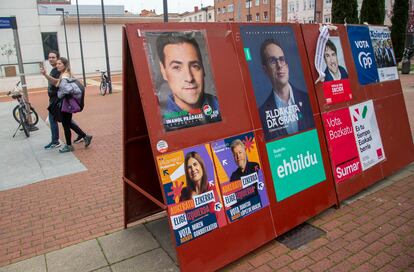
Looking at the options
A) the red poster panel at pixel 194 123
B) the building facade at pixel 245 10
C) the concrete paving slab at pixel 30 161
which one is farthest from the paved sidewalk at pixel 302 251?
the building facade at pixel 245 10

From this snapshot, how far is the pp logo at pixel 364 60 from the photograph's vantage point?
4492 millimetres

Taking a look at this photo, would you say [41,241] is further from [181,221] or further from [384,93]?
[384,93]

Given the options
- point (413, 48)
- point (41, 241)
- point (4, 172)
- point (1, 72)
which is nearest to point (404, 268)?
point (41, 241)

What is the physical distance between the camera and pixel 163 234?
3.60 metres

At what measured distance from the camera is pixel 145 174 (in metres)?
3.62

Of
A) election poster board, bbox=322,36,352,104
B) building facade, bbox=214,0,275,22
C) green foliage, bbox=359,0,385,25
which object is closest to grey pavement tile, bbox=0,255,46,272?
election poster board, bbox=322,36,352,104

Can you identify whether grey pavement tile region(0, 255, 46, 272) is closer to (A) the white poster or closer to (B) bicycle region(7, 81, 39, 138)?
(A) the white poster

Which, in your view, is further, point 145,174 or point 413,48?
point 413,48

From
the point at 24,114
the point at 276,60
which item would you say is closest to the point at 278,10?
the point at 24,114

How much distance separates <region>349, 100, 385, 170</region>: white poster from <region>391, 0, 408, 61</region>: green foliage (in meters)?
20.8

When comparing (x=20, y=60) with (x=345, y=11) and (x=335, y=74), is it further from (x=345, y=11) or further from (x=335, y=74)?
(x=345, y=11)

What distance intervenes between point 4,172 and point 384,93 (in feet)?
20.1

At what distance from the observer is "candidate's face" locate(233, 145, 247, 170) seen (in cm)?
304

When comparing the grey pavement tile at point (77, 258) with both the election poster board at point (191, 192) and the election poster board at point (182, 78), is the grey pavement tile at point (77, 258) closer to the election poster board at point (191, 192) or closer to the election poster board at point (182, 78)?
the election poster board at point (191, 192)
